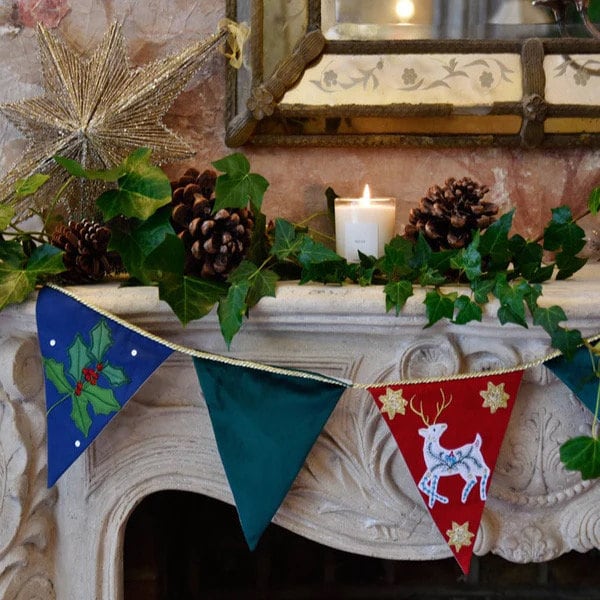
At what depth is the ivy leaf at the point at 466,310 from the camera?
0.78 m

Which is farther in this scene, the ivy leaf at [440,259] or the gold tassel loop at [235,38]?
the gold tassel loop at [235,38]

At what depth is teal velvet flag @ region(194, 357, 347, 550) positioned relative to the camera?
85cm

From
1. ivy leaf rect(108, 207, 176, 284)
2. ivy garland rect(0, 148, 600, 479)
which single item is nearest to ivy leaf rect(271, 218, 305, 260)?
ivy garland rect(0, 148, 600, 479)

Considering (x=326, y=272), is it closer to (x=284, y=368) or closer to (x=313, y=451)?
(x=284, y=368)

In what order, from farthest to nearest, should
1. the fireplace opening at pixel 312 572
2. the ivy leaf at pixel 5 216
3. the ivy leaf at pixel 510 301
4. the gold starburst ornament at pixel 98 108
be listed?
1. the fireplace opening at pixel 312 572
2. the gold starburst ornament at pixel 98 108
3. the ivy leaf at pixel 5 216
4. the ivy leaf at pixel 510 301

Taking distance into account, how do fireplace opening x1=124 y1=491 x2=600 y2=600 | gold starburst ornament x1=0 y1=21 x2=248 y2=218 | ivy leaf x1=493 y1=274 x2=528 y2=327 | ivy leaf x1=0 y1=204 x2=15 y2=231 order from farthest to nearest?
fireplace opening x1=124 y1=491 x2=600 y2=600 < gold starburst ornament x1=0 y1=21 x2=248 y2=218 < ivy leaf x1=0 y1=204 x2=15 y2=231 < ivy leaf x1=493 y1=274 x2=528 y2=327

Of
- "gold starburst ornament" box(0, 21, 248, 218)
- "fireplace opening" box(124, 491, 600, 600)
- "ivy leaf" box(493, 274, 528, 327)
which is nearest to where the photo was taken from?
"ivy leaf" box(493, 274, 528, 327)

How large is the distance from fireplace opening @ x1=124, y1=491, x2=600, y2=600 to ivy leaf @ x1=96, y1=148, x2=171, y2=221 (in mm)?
545

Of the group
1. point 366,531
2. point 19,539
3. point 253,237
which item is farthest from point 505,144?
point 19,539

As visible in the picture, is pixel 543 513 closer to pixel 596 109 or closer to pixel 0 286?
pixel 596 109

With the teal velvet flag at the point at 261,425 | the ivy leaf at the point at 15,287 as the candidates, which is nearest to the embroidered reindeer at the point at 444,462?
the teal velvet flag at the point at 261,425

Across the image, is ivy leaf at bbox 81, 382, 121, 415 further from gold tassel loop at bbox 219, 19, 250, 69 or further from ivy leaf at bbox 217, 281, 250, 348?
gold tassel loop at bbox 219, 19, 250, 69

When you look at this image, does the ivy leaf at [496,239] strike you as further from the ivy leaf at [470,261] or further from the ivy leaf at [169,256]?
the ivy leaf at [169,256]

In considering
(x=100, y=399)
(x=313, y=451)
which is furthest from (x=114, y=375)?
(x=313, y=451)
